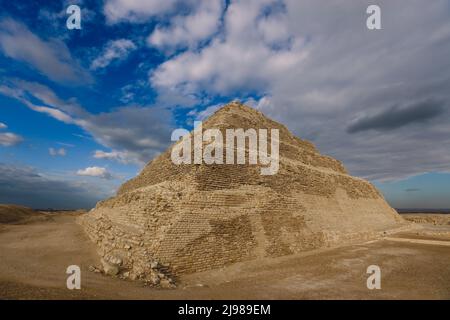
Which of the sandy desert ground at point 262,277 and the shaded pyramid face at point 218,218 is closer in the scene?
the sandy desert ground at point 262,277

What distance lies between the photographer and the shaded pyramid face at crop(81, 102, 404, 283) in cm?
1056

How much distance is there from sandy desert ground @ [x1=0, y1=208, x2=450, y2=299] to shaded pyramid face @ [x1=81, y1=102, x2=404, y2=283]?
2.41 feet

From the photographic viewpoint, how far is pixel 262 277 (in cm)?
1004

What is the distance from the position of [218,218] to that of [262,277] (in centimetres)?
323

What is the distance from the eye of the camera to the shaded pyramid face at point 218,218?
416 inches

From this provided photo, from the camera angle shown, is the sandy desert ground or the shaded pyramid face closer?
the sandy desert ground

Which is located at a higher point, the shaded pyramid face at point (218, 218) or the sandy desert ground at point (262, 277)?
the shaded pyramid face at point (218, 218)

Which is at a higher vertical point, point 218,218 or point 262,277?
point 218,218

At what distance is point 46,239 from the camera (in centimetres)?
1725

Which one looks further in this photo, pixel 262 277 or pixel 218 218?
pixel 218 218

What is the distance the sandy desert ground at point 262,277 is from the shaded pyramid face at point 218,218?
2.41 feet

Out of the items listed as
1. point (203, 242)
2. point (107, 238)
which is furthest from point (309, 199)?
point (107, 238)
